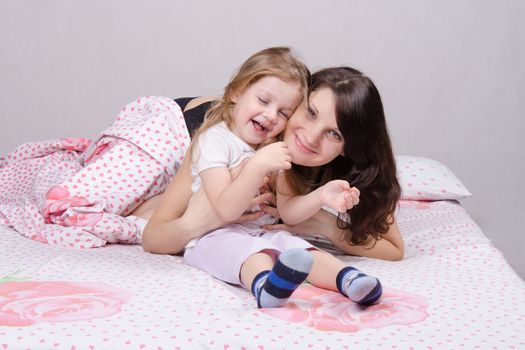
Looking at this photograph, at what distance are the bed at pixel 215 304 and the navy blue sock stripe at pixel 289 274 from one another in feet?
0.29

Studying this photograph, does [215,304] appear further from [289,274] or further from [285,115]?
[285,115]

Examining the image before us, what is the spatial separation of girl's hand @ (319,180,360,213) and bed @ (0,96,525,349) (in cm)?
22

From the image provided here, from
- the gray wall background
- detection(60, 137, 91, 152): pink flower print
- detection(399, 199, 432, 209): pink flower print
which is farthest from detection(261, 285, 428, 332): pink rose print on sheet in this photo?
the gray wall background

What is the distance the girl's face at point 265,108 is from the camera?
1960 mm

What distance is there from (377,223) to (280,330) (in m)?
0.68

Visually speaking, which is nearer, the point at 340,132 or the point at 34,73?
the point at 340,132

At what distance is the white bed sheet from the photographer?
1.44 m

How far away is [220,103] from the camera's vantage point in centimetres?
209

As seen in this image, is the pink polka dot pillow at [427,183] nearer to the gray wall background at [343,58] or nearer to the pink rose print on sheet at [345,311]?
the gray wall background at [343,58]

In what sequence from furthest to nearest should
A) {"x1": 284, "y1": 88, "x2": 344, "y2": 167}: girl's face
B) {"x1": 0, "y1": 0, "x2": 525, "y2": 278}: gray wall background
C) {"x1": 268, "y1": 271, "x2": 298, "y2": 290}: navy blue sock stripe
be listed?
{"x1": 0, "y1": 0, "x2": 525, "y2": 278}: gray wall background, {"x1": 284, "y1": 88, "x2": 344, "y2": 167}: girl's face, {"x1": 268, "y1": 271, "x2": 298, "y2": 290}: navy blue sock stripe

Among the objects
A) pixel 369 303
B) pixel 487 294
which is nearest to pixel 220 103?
pixel 369 303

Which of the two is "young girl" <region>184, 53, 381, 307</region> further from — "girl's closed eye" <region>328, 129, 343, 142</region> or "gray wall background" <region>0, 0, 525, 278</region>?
"gray wall background" <region>0, 0, 525, 278</region>

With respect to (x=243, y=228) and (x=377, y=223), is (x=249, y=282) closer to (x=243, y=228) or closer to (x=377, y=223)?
(x=243, y=228)

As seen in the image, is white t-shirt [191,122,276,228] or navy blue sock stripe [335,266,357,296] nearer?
navy blue sock stripe [335,266,357,296]
